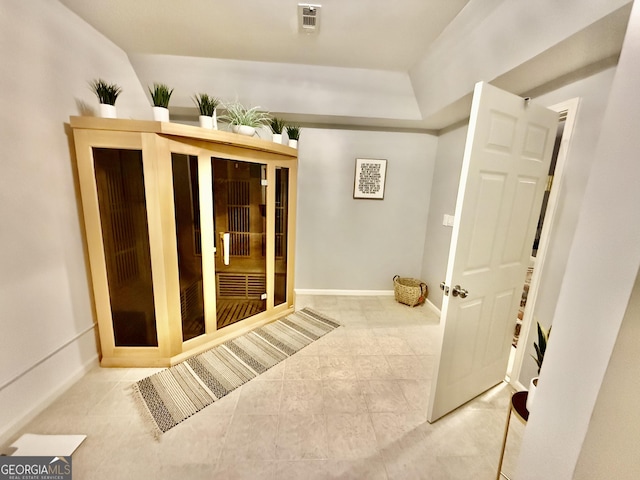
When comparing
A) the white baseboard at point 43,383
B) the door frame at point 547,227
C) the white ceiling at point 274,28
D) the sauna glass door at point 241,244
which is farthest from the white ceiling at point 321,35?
the white baseboard at point 43,383

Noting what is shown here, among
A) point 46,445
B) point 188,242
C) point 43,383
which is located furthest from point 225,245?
point 46,445

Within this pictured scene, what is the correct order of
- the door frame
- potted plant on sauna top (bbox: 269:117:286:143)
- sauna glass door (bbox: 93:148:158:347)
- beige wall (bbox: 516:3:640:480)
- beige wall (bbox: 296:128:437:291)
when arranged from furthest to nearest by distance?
beige wall (bbox: 296:128:437:291) < potted plant on sauna top (bbox: 269:117:286:143) < sauna glass door (bbox: 93:148:158:347) < the door frame < beige wall (bbox: 516:3:640:480)

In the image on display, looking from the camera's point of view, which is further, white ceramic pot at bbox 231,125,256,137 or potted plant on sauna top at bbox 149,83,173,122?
white ceramic pot at bbox 231,125,256,137

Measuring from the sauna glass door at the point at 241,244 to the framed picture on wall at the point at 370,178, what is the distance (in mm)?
1298

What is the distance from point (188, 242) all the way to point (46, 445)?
4.56 ft

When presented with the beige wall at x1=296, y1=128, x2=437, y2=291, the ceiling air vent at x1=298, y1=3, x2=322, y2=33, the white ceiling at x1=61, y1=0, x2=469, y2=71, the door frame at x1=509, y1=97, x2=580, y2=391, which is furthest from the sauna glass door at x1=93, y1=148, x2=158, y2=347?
the door frame at x1=509, y1=97, x2=580, y2=391

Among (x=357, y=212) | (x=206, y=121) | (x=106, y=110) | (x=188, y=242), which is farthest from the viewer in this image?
(x=357, y=212)

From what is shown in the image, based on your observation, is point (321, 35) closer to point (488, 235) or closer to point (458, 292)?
point (488, 235)

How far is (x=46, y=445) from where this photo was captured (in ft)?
4.48

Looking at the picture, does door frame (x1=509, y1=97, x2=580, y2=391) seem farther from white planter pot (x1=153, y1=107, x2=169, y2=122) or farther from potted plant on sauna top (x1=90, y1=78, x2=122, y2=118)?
potted plant on sauna top (x1=90, y1=78, x2=122, y2=118)

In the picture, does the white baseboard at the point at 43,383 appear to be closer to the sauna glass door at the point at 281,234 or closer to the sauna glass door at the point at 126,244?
the sauna glass door at the point at 126,244

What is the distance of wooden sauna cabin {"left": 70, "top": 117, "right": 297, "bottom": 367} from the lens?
5.74 feet

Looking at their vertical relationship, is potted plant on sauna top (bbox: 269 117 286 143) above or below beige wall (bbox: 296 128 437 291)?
above

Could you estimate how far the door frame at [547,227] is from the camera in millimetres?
1572
